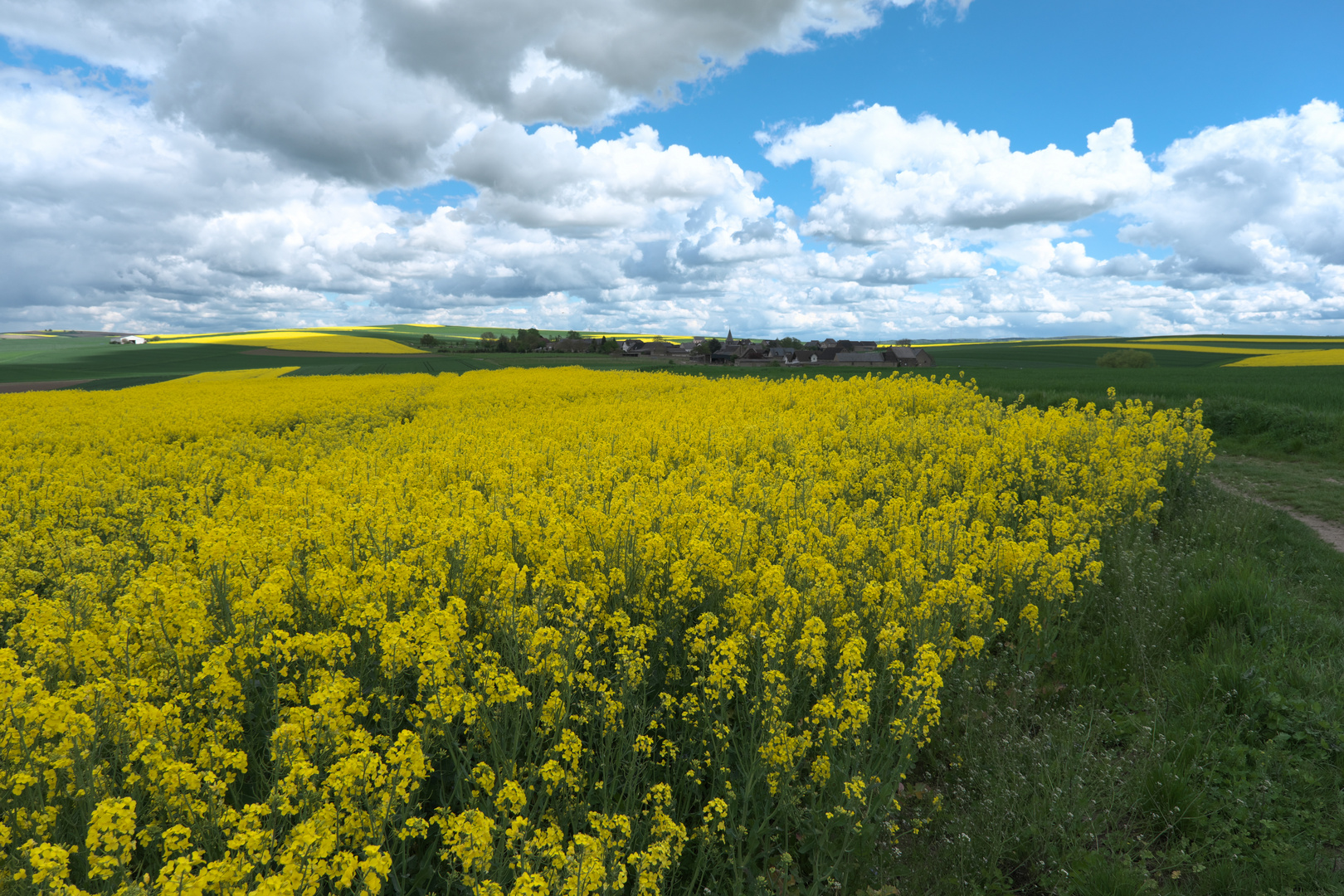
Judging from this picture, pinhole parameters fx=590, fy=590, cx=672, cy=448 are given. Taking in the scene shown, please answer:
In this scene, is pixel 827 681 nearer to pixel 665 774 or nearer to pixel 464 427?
pixel 665 774

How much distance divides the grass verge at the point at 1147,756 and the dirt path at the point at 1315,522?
133 inches

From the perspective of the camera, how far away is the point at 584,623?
422 cm

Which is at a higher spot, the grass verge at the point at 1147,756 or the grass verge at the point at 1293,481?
the grass verge at the point at 1293,481

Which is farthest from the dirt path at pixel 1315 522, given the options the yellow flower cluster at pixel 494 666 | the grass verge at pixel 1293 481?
the yellow flower cluster at pixel 494 666

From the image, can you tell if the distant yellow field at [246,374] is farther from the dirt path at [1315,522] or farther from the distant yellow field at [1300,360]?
the distant yellow field at [1300,360]

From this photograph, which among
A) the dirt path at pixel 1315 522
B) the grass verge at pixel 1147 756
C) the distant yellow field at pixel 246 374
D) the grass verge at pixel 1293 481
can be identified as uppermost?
the distant yellow field at pixel 246 374

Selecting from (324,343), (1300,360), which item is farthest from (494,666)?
(324,343)

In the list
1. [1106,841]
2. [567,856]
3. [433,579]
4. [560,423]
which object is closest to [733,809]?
[567,856]

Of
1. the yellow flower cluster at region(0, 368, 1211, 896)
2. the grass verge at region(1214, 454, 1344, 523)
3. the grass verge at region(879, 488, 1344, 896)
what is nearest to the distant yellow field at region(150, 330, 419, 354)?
the yellow flower cluster at region(0, 368, 1211, 896)

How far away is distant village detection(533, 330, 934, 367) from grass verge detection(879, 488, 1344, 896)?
181ft

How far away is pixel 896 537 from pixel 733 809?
349 cm

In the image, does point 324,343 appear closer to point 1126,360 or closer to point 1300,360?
point 1126,360

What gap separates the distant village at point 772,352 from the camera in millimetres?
65688

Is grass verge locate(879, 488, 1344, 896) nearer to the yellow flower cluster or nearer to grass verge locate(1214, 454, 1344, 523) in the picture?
the yellow flower cluster
